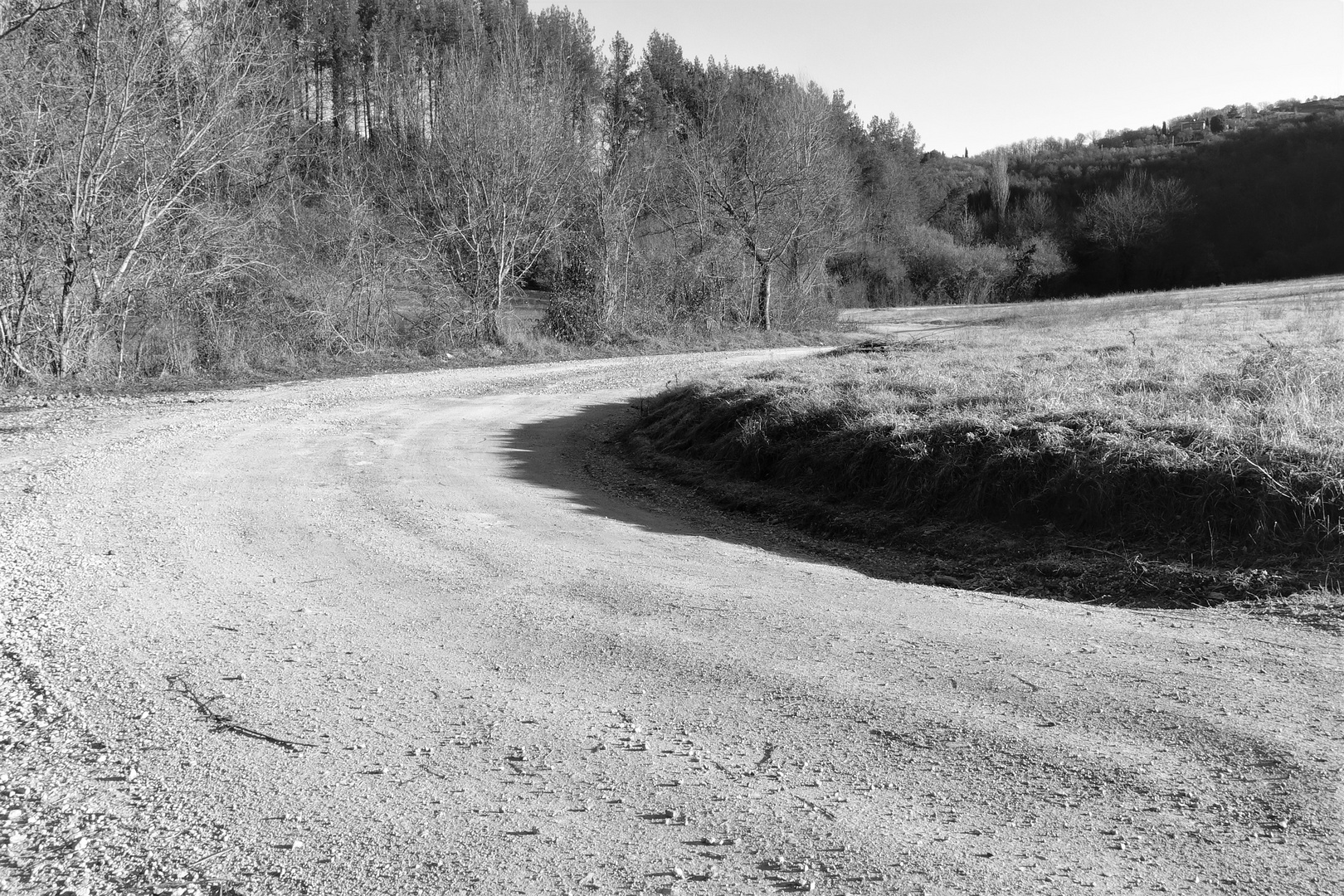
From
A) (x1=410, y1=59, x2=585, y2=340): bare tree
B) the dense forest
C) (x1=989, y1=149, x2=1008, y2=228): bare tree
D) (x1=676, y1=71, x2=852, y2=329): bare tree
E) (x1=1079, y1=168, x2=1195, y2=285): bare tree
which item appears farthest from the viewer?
(x1=989, y1=149, x2=1008, y2=228): bare tree

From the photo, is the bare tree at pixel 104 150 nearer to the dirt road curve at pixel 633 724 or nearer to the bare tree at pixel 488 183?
the bare tree at pixel 488 183

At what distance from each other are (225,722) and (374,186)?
23.2m

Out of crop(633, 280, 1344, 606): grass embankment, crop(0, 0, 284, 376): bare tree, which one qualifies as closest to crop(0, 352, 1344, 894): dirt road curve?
crop(633, 280, 1344, 606): grass embankment

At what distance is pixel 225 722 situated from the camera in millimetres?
4188

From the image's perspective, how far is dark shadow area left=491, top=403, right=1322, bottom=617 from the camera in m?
6.04

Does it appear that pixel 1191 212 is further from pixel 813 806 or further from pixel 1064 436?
pixel 813 806

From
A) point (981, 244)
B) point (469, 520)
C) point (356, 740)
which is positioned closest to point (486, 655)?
point (356, 740)

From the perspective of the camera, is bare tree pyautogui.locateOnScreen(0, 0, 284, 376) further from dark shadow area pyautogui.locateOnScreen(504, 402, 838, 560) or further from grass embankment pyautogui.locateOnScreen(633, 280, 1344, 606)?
grass embankment pyautogui.locateOnScreen(633, 280, 1344, 606)

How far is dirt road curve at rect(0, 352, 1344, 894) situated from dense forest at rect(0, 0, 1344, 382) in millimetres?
11329

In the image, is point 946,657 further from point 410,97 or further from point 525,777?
point 410,97

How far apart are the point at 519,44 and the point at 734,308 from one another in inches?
412

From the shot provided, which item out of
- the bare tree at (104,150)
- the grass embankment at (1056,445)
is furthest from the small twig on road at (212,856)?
the bare tree at (104,150)

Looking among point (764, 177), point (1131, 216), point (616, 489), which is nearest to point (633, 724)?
point (616, 489)

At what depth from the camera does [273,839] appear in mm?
3295
